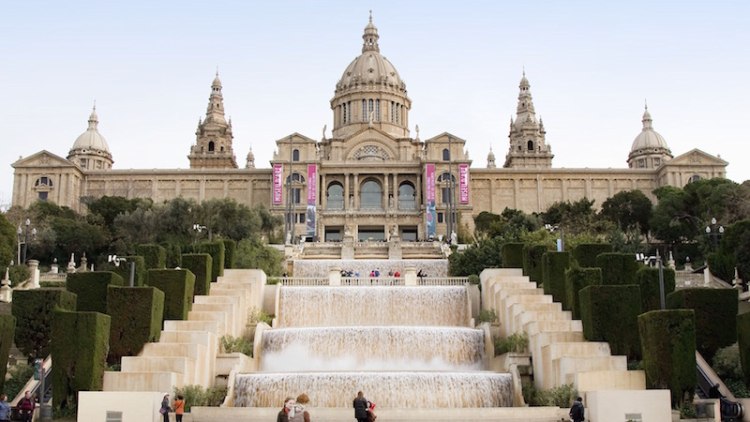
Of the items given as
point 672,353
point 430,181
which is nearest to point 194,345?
point 672,353

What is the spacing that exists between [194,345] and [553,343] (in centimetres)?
1147

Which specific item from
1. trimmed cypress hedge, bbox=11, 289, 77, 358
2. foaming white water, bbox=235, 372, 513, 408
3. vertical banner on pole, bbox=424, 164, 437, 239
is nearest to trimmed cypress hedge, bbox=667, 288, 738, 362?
foaming white water, bbox=235, 372, 513, 408

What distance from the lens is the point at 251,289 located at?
1449 inches

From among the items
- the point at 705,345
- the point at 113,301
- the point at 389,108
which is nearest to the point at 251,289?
the point at 113,301

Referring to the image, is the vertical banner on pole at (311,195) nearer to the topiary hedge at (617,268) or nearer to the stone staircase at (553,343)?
the stone staircase at (553,343)

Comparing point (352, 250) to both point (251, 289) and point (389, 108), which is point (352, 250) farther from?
point (389, 108)

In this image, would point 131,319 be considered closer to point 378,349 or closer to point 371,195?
point 378,349

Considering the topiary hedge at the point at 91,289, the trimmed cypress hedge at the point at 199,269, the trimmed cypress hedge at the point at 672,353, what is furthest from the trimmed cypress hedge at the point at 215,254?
the trimmed cypress hedge at the point at 672,353

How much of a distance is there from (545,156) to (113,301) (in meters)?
87.5

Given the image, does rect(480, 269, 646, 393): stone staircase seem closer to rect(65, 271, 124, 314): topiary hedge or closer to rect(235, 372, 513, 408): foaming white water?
rect(235, 372, 513, 408): foaming white water

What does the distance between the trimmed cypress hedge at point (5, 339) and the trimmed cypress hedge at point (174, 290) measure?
5293mm

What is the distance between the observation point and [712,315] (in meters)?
30.2

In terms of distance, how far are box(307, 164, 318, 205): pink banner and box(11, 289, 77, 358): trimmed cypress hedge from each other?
53.6 m

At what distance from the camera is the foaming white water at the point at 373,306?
37625 millimetres
